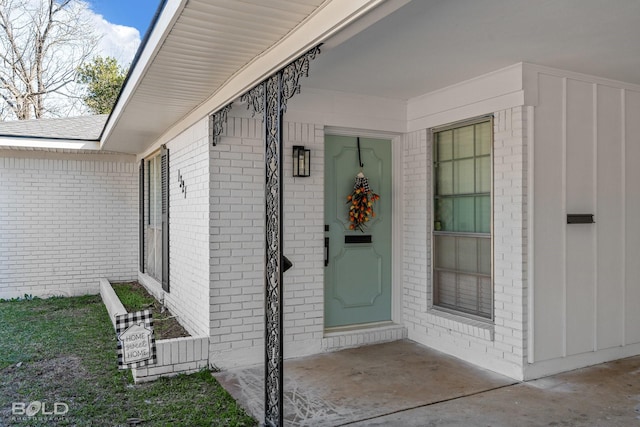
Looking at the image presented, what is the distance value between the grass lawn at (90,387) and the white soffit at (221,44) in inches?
86.5

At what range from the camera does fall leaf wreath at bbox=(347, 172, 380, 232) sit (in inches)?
193

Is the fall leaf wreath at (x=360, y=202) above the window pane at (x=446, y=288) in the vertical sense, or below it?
above

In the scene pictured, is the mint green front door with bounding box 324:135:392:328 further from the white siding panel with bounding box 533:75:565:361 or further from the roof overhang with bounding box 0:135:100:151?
the roof overhang with bounding box 0:135:100:151

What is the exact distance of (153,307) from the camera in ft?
19.9

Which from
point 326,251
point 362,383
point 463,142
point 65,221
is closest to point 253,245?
point 326,251

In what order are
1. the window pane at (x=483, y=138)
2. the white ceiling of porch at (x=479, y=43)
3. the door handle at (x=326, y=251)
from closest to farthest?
the white ceiling of porch at (x=479, y=43), the window pane at (x=483, y=138), the door handle at (x=326, y=251)

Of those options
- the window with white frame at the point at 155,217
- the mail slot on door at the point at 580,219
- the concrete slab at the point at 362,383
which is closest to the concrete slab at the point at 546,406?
the concrete slab at the point at 362,383

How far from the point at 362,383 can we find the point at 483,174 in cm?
207

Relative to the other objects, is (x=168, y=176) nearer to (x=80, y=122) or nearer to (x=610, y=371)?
(x=80, y=122)

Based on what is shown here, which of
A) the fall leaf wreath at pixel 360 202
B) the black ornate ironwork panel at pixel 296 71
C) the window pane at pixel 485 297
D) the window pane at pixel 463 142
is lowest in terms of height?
the window pane at pixel 485 297

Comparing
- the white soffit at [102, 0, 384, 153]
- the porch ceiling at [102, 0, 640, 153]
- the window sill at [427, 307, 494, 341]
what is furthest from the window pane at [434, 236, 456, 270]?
the white soffit at [102, 0, 384, 153]

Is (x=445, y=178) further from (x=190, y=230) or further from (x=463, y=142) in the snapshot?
(x=190, y=230)

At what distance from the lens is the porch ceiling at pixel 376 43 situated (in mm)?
2449

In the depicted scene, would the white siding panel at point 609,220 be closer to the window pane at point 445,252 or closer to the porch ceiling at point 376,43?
the porch ceiling at point 376,43
